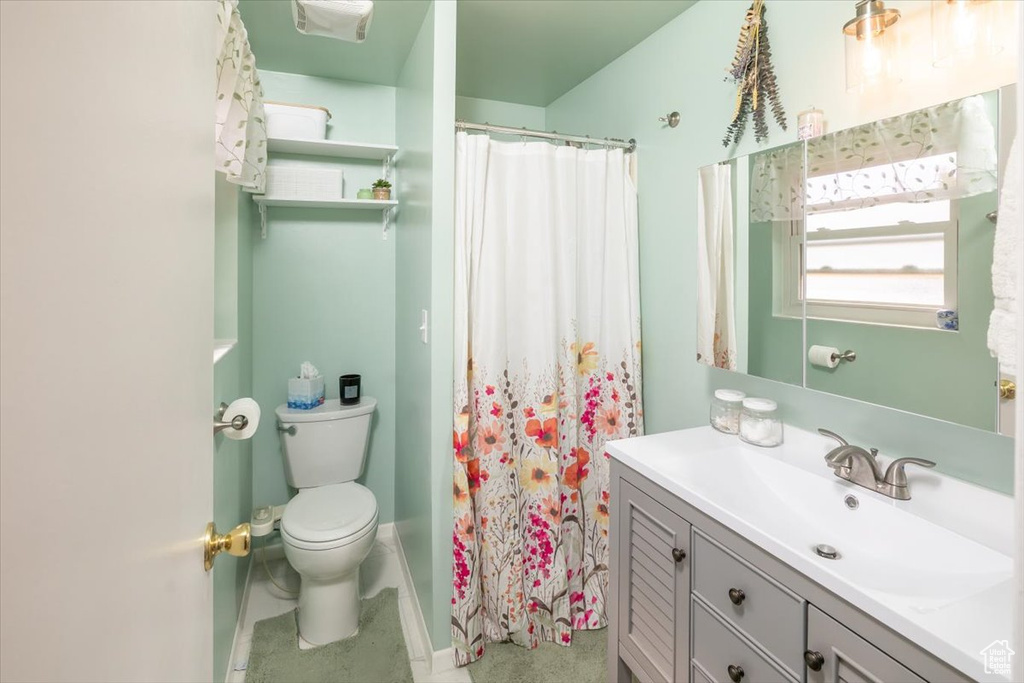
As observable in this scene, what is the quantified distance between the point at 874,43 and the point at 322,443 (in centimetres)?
248

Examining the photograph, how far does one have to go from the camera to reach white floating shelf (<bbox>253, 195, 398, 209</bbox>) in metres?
2.21

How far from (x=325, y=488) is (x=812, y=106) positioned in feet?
7.85

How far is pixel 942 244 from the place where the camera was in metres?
1.07

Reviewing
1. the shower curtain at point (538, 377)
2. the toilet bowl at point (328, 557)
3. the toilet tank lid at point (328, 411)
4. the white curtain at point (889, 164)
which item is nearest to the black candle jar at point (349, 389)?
the toilet tank lid at point (328, 411)

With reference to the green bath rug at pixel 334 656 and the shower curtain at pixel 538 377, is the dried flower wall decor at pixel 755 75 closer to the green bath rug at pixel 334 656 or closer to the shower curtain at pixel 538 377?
the shower curtain at pixel 538 377

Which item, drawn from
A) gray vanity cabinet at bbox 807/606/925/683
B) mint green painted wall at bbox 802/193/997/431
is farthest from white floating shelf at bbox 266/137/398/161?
gray vanity cabinet at bbox 807/606/925/683

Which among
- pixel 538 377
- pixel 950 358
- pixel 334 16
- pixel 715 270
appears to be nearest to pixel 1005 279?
pixel 950 358

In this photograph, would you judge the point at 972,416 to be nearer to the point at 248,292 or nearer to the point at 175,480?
the point at 175,480

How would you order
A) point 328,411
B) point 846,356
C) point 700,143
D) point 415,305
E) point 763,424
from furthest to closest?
point 328,411 → point 415,305 → point 700,143 → point 763,424 → point 846,356

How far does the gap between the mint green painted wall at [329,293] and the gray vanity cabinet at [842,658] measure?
2.17 m

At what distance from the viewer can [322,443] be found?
2.27 m

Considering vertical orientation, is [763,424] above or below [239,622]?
above

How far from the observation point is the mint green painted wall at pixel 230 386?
150 cm

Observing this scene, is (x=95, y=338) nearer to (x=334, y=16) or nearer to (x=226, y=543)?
(x=226, y=543)
